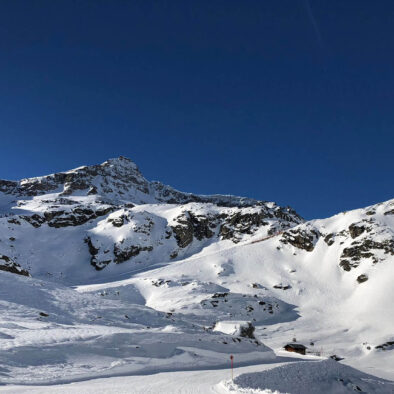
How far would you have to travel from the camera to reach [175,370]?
22.0 m

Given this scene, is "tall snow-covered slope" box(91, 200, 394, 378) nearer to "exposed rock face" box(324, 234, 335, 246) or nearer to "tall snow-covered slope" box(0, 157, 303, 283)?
"exposed rock face" box(324, 234, 335, 246)

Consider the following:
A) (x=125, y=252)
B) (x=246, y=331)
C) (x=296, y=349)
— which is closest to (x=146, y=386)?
(x=246, y=331)

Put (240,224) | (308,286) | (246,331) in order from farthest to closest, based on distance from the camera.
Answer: (240,224)
(308,286)
(246,331)

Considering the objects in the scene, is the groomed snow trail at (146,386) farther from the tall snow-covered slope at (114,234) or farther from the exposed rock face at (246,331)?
the tall snow-covered slope at (114,234)

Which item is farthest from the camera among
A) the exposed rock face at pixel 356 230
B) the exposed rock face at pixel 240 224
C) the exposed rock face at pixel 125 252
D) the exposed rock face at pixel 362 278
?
the exposed rock face at pixel 240 224

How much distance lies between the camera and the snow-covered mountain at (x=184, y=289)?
23.3m

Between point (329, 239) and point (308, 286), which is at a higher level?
point (329, 239)

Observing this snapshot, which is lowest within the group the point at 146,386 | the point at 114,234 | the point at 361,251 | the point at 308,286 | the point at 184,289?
the point at 146,386

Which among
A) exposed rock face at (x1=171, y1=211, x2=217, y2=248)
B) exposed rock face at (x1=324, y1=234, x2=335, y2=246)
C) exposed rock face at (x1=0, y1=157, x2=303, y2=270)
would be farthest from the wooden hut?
exposed rock face at (x1=171, y1=211, x2=217, y2=248)

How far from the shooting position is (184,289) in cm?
6725

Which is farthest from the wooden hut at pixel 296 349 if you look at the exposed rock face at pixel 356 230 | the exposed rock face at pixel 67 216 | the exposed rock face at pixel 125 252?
the exposed rock face at pixel 67 216

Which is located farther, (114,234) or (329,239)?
(114,234)

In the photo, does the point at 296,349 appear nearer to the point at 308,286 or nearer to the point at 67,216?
the point at 308,286

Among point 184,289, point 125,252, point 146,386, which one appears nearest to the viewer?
point 146,386
